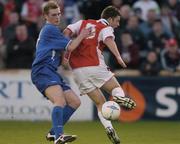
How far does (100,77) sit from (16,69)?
592cm

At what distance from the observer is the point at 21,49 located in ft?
58.2

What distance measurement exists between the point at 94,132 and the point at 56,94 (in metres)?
3.67

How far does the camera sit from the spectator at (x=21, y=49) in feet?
58.2

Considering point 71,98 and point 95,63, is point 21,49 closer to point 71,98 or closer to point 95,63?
point 95,63

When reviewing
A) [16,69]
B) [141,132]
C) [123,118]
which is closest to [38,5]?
[16,69]

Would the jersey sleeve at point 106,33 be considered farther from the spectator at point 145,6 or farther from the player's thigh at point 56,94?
the spectator at point 145,6

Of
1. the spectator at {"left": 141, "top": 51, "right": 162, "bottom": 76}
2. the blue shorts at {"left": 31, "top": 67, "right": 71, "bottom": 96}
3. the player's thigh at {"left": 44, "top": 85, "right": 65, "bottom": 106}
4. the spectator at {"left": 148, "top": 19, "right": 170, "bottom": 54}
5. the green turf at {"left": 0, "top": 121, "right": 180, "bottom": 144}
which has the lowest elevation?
the green turf at {"left": 0, "top": 121, "right": 180, "bottom": 144}

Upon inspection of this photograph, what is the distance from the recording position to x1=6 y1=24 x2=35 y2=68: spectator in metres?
17.7

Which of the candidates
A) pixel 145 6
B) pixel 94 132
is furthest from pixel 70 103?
pixel 145 6

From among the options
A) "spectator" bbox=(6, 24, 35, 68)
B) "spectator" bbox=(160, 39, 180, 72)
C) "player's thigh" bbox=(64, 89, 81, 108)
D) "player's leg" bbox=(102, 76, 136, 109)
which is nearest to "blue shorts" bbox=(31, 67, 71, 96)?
"player's thigh" bbox=(64, 89, 81, 108)

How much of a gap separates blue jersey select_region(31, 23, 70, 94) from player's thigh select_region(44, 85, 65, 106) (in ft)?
0.20

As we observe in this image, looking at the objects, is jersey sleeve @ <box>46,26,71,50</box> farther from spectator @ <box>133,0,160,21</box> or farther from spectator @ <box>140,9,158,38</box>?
spectator @ <box>133,0,160,21</box>

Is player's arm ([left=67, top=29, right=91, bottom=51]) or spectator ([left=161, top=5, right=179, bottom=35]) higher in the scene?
player's arm ([left=67, top=29, right=91, bottom=51])

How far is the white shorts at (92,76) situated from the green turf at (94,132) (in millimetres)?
1223
